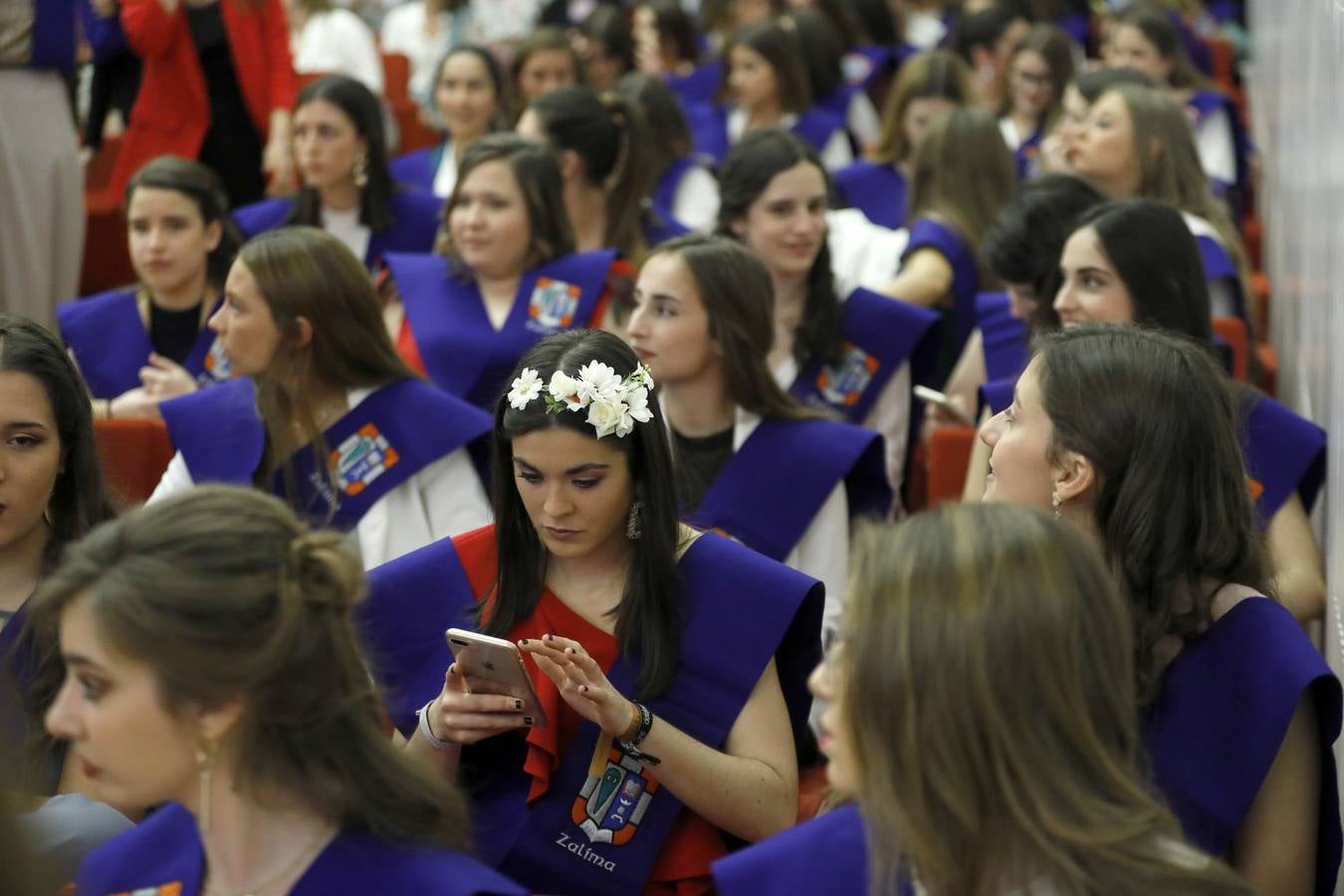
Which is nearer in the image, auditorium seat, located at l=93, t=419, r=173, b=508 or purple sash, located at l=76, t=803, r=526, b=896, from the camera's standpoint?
A: purple sash, located at l=76, t=803, r=526, b=896

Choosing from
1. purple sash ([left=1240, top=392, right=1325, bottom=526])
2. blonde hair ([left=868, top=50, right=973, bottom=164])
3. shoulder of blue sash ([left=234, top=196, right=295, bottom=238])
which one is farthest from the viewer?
blonde hair ([left=868, top=50, right=973, bottom=164])

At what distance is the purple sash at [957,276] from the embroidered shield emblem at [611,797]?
3.45m

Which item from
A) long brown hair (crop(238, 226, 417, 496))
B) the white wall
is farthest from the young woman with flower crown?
long brown hair (crop(238, 226, 417, 496))

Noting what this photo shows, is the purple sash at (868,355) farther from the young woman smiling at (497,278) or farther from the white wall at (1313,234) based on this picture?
the white wall at (1313,234)

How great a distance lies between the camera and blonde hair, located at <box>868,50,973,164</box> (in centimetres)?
820

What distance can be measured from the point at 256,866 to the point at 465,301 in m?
3.59

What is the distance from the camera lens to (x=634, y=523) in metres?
3.21

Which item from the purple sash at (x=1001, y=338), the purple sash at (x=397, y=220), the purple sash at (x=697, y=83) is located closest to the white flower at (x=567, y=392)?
the purple sash at (x=1001, y=338)

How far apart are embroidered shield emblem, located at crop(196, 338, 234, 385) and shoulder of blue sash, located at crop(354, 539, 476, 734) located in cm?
224

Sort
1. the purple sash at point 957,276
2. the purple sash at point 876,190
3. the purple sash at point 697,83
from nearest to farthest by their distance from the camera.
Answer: the purple sash at point 957,276 → the purple sash at point 876,190 → the purple sash at point 697,83

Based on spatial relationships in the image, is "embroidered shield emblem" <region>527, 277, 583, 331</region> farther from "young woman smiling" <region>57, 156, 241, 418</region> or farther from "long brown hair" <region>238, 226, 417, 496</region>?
"long brown hair" <region>238, 226, 417, 496</region>

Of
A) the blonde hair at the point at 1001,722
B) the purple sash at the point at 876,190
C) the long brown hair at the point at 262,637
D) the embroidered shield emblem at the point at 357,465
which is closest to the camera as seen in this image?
the blonde hair at the point at 1001,722

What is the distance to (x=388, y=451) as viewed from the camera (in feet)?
14.4

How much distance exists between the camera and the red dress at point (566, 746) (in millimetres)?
2984
